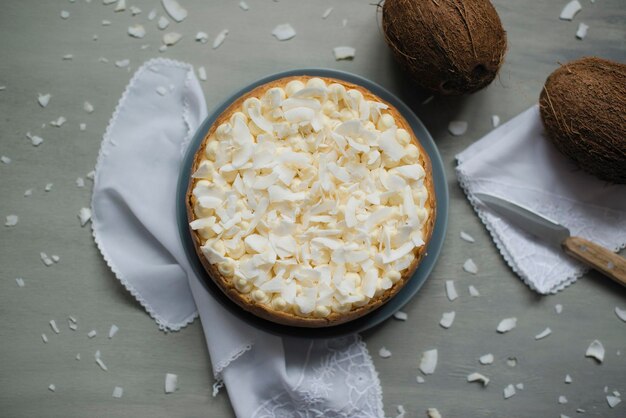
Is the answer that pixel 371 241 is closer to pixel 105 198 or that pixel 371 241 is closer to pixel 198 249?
pixel 198 249

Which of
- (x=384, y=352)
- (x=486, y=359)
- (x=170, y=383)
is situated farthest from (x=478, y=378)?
(x=170, y=383)

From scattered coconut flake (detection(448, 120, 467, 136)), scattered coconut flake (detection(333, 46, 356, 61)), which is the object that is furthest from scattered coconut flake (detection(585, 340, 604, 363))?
scattered coconut flake (detection(333, 46, 356, 61))

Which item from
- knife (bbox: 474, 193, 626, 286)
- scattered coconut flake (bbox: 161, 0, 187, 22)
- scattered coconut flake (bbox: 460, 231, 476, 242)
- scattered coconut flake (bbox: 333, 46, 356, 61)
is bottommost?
scattered coconut flake (bbox: 460, 231, 476, 242)

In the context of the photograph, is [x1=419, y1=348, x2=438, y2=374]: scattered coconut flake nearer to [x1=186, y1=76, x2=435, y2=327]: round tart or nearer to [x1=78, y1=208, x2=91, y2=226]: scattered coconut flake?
[x1=186, y1=76, x2=435, y2=327]: round tart

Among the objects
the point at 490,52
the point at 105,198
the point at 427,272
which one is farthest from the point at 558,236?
the point at 105,198

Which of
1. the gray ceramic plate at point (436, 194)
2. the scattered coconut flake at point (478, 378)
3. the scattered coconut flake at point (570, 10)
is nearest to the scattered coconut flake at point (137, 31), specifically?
the gray ceramic plate at point (436, 194)

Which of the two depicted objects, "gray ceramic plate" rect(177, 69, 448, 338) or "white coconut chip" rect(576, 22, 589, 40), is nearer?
"gray ceramic plate" rect(177, 69, 448, 338)
